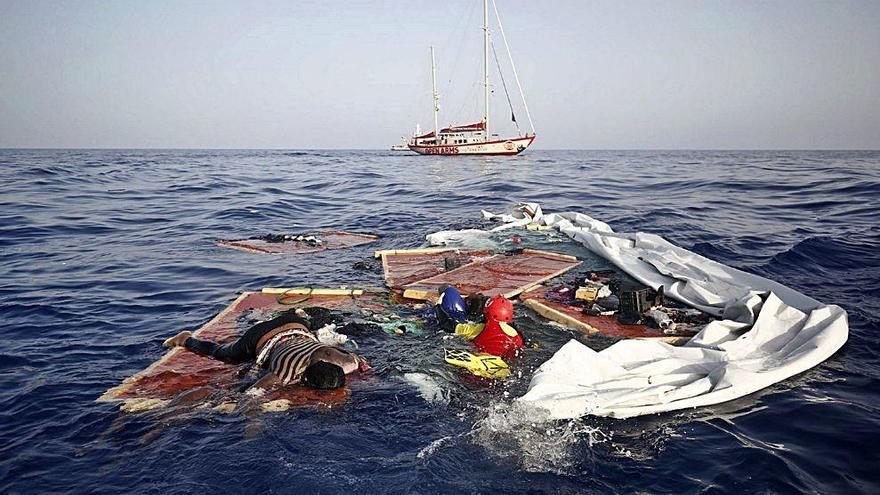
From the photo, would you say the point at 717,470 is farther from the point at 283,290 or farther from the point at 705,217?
the point at 705,217

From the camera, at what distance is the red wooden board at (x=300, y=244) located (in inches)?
537

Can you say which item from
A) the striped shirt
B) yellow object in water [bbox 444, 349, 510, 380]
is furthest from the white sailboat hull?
the striped shirt

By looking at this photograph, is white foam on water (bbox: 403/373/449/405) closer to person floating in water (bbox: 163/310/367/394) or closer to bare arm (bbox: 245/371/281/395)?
person floating in water (bbox: 163/310/367/394)

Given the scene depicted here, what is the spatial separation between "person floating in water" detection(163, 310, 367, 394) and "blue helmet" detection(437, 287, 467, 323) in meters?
1.58

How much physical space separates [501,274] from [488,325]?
12.6 feet

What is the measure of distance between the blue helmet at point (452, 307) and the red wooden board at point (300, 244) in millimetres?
6760

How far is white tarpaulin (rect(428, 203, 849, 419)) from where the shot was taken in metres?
5.14

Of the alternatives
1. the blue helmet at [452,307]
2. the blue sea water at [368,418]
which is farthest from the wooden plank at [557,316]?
the blue helmet at [452,307]

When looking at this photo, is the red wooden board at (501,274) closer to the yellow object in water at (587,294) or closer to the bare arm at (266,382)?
the yellow object in water at (587,294)

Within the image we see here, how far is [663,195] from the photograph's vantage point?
2394 cm

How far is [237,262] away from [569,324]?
8292mm

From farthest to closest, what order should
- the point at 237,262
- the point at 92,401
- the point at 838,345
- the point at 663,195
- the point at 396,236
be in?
the point at 663,195 < the point at 396,236 < the point at 237,262 < the point at 838,345 < the point at 92,401

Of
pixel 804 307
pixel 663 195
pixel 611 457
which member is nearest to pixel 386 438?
pixel 611 457

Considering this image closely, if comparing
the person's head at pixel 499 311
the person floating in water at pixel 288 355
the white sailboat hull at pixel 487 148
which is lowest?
the person floating in water at pixel 288 355
